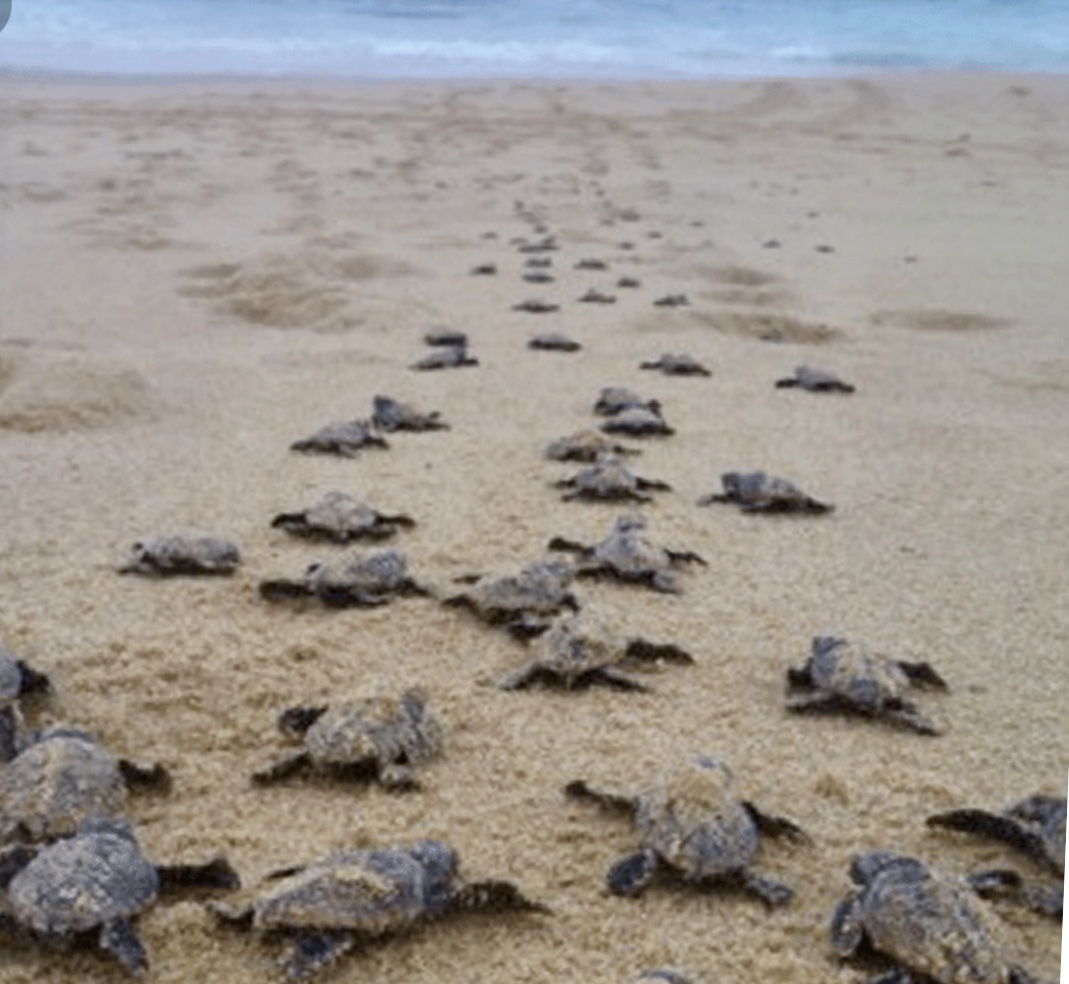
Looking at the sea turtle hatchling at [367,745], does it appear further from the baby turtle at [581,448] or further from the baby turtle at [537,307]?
the baby turtle at [537,307]

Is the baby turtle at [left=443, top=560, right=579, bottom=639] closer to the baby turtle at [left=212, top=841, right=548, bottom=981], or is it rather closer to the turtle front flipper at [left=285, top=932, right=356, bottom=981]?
the baby turtle at [left=212, top=841, right=548, bottom=981]

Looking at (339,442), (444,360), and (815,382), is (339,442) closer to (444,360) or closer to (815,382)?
(444,360)

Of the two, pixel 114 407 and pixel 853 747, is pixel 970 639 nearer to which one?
pixel 853 747

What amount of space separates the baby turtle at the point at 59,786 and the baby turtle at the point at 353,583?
926mm

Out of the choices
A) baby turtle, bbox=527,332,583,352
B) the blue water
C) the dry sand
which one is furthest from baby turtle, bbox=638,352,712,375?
the blue water

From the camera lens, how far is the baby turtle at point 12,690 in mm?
2488

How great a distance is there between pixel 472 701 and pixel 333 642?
1.36 feet

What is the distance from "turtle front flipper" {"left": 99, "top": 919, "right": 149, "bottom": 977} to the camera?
6.36ft

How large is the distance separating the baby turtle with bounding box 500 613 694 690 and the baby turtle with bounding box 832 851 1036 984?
3.02ft

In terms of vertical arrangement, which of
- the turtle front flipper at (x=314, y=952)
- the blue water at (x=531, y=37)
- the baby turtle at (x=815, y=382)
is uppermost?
the blue water at (x=531, y=37)

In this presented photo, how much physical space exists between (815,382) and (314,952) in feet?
13.3

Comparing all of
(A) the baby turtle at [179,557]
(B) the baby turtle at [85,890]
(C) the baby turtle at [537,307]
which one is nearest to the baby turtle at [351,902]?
(B) the baby turtle at [85,890]

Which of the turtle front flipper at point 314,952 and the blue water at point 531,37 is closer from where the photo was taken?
the turtle front flipper at point 314,952

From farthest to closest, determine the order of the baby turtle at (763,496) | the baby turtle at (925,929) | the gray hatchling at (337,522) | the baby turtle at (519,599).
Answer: the baby turtle at (763,496), the gray hatchling at (337,522), the baby turtle at (519,599), the baby turtle at (925,929)
